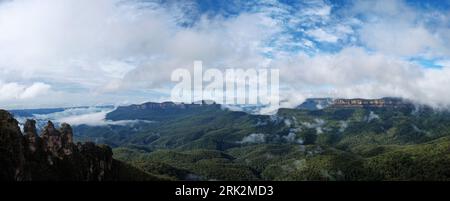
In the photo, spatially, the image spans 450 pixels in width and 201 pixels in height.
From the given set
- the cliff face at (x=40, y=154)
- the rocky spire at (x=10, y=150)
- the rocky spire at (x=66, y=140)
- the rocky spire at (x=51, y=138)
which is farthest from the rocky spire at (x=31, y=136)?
the rocky spire at (x=10, y=150)

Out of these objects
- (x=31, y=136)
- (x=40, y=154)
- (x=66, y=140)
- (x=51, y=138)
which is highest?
(x=31, y=136)

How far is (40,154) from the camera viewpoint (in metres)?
170

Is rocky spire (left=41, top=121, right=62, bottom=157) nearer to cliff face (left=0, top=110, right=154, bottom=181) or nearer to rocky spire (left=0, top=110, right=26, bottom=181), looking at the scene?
cliff face (left=0, top=110, right=154, bottom=181)

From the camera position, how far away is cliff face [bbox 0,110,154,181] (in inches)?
5172

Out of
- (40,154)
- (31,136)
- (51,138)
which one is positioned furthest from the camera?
(51,138)

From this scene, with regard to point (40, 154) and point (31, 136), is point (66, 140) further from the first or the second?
point (31, 136)

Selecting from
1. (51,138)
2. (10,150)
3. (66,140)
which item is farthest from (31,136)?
(10,150)

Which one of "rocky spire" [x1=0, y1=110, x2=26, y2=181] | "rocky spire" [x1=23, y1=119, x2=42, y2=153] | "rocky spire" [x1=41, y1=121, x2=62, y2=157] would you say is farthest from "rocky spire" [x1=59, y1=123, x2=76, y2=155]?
"rocky spire" [x1=0, y1=110, x2=26, y2=181]

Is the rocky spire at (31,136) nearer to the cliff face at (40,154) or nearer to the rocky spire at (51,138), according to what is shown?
the cliff face at (40,154)
